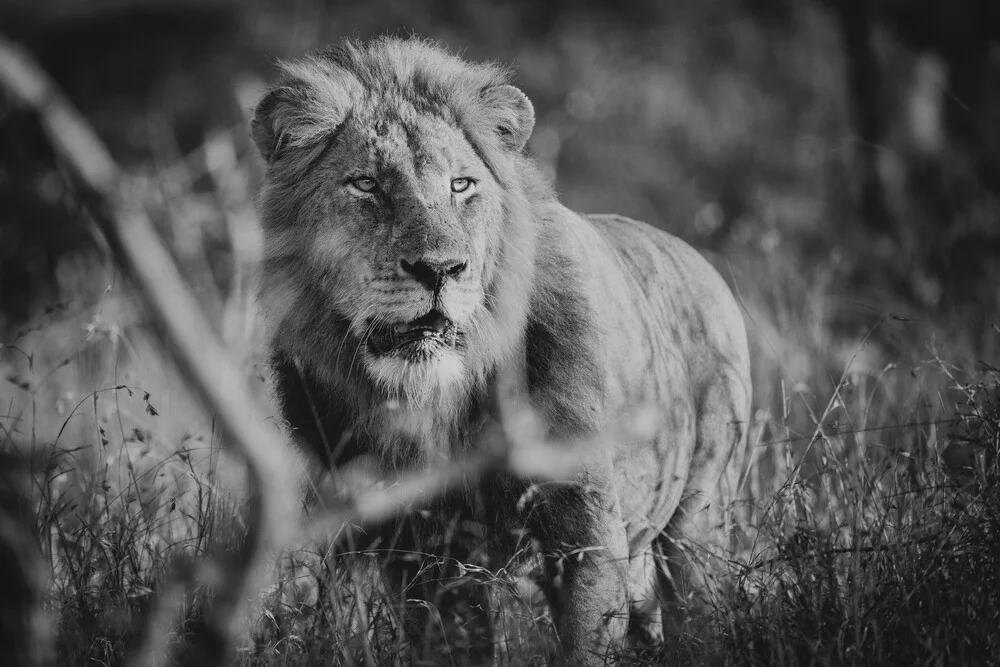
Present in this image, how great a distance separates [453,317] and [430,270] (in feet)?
0.63

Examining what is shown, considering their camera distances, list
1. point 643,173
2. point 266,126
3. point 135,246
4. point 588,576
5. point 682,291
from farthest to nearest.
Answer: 1. point 643,173
2. point 682,291
3. point 266,126
4. point 588,576
5. point 135,246

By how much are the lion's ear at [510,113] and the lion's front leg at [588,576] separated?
153cm

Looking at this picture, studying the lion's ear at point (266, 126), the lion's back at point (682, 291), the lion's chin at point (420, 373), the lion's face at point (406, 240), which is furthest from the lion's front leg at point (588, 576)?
the lion's ear at point (266, 126)

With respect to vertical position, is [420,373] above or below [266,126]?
below

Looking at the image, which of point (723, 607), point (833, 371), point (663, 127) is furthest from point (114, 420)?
point (663, 127)

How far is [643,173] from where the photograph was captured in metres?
15.9

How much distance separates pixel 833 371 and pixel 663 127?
9.89 metres

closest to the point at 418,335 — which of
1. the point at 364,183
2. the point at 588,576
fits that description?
the point at 364,183

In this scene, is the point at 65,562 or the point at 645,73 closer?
the point at 65,562

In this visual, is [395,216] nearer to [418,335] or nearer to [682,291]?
[418,335]

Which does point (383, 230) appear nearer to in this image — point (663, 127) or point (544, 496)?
point (544, 496)

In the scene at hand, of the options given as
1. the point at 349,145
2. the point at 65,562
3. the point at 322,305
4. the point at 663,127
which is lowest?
the point at 65,562

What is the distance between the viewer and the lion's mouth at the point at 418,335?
3.70 metres

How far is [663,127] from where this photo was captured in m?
16.6
